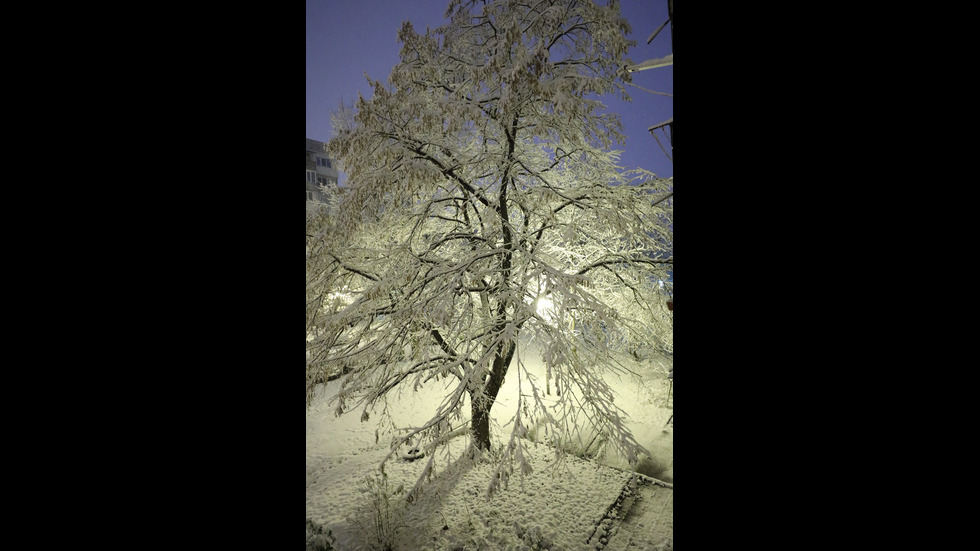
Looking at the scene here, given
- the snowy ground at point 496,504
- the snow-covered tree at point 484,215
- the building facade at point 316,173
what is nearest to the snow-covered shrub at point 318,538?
the snowy ground at point 496,504

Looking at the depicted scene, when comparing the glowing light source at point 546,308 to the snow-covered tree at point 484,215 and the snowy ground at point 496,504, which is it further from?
the snowy ground at point 496,504

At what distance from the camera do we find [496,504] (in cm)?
304

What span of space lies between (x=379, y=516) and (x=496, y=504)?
955 millimetres

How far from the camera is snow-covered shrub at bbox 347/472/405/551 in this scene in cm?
278

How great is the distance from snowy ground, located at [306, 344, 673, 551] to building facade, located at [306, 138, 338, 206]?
7.18ft

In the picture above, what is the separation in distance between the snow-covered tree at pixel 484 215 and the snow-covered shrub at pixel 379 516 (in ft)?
2.80

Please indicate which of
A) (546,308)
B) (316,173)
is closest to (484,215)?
(546,308)

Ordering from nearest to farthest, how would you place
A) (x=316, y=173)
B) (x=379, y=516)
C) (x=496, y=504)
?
(x=379, y=516) → (x=496, y=504) → (x=316, y=173)

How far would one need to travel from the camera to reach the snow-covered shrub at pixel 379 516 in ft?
9.12

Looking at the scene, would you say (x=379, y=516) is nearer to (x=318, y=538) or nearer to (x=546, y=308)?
(x=318, y=538)

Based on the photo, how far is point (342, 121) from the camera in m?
3.14
